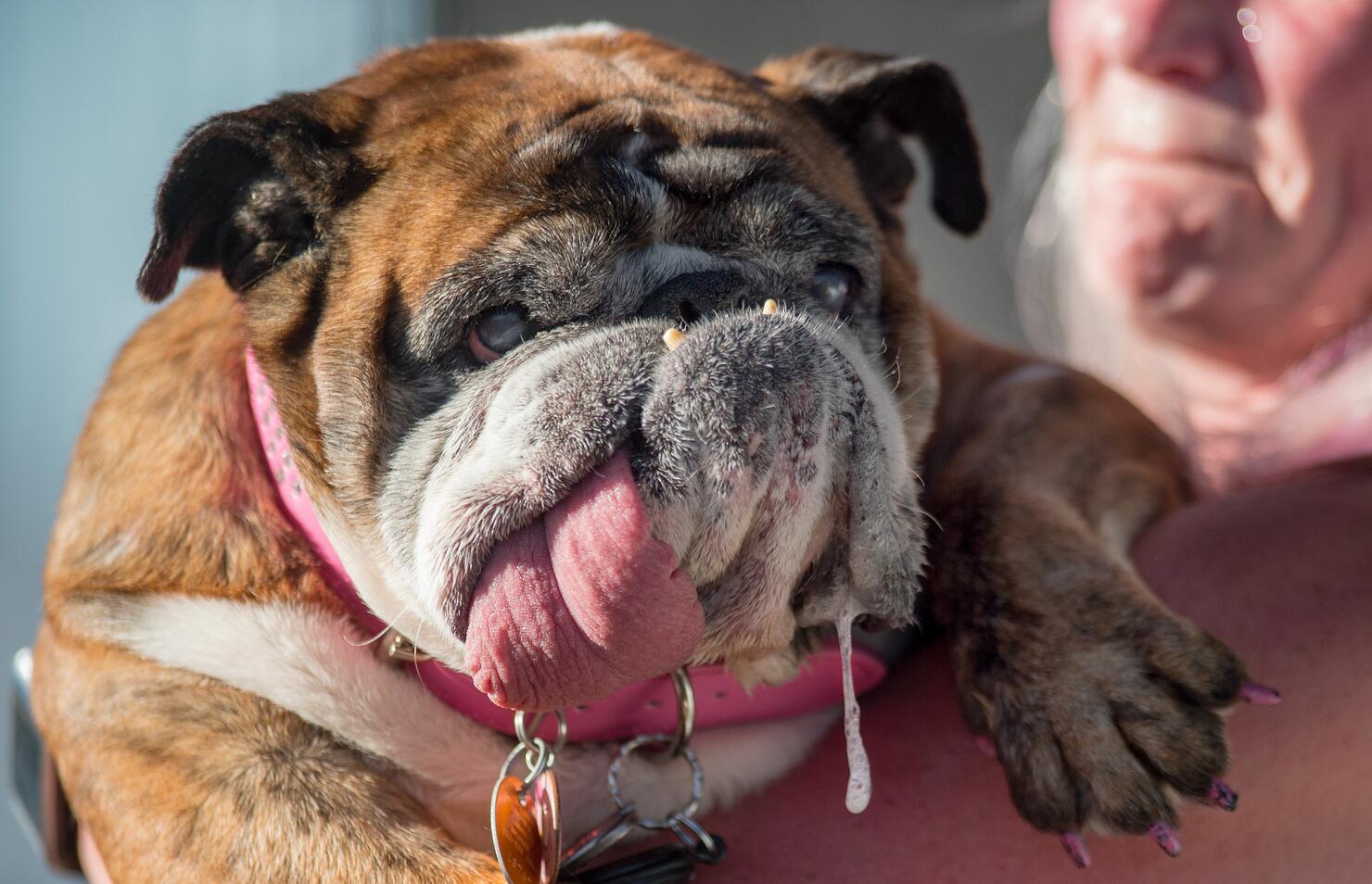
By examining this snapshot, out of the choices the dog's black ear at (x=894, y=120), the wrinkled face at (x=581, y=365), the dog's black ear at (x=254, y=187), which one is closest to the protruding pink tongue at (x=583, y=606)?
the wrinkled face at (x=581, y=365)

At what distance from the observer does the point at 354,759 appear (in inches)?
44.8

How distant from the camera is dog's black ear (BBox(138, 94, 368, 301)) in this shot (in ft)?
3.82

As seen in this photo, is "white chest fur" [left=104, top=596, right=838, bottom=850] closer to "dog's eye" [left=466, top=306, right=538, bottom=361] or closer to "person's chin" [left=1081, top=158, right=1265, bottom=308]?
"dog's eye" [left=466, top=306, right=538, bottom=361]

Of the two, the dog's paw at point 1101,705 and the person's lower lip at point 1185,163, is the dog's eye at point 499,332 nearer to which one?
the dog's paw at point 1101,705

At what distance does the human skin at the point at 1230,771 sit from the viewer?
113cm

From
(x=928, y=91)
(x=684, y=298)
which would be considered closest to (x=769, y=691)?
(x=684, y=298)

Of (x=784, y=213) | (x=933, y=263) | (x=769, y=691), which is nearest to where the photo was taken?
(x=784, y=213)

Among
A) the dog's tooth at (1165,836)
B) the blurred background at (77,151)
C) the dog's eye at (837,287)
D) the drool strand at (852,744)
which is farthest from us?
the blurred background at (77,151)

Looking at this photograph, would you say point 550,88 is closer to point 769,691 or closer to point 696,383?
point 696,383

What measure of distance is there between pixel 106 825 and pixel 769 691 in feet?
2.32

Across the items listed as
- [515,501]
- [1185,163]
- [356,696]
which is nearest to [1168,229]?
[1185,163]

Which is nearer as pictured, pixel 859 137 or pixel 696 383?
pixel 696 383

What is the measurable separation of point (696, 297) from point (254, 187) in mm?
543

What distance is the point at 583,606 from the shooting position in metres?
0.85
